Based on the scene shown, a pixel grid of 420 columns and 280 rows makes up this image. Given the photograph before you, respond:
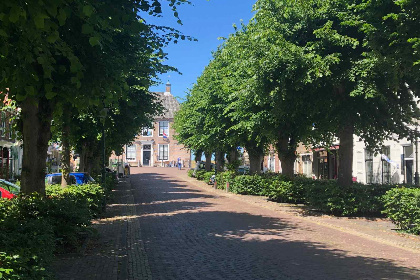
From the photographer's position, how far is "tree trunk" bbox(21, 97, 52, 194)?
9.62 meters

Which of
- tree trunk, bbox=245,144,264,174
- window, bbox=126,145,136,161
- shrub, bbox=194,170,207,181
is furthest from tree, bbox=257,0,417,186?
window, bbox=126,145,136,161

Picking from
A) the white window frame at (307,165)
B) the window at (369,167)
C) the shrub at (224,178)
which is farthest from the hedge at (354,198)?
the white window frame at (307,165)

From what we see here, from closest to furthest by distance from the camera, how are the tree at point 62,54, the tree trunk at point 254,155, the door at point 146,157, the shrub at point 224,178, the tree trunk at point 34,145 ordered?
the tree at point 62,54 → the tree trunk at point 34,145 → the tree trunk at point 254,155 → the shrub at point 224,178 → the door at point 146,157

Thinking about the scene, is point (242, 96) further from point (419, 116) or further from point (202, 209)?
point (419, 116)

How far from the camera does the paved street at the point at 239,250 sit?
735cm

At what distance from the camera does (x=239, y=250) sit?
9.33m

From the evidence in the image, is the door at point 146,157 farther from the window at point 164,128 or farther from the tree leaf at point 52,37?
the tree leaf at point 52,37

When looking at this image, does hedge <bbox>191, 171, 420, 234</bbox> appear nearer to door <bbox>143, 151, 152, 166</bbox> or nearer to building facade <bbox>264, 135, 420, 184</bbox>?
building facade <bbox>264, 135, 420, 184</bbox>

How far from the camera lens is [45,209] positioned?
8359 mm

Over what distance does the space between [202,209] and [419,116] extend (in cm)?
935

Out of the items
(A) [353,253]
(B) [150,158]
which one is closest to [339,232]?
(A) [353,253]

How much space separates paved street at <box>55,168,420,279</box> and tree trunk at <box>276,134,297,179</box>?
6.95m

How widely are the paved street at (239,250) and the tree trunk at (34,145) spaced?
198 cm

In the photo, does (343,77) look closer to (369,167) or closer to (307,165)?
(369,167)
